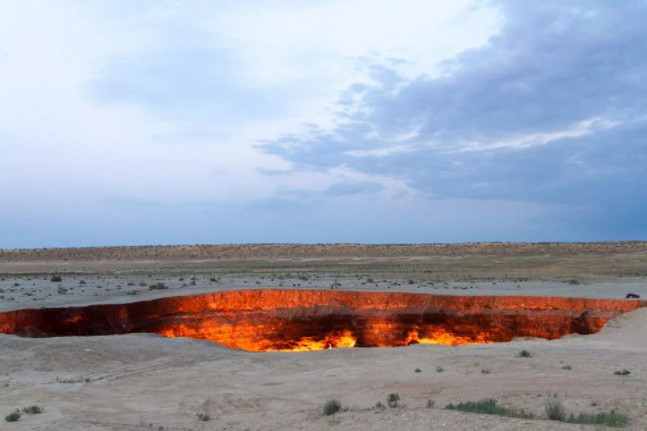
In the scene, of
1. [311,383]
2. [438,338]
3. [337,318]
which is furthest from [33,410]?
[438,338]

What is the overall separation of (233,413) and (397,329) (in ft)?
54.7

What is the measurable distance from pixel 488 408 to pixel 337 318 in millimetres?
17947

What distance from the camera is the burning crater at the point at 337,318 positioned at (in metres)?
22.6

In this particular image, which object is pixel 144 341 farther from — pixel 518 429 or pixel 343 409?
pixel 518 429

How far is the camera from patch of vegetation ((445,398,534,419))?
7.91 m

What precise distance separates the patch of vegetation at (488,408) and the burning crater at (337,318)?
1509cm

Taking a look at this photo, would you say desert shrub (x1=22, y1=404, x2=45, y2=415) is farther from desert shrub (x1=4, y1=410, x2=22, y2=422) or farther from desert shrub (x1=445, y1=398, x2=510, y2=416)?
desert shrub (x1=445, y1=398, x2=510, y2=416)

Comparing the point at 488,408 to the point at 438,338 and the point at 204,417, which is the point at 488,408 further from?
the point at 438,338

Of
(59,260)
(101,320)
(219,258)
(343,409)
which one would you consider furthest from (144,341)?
(59,260)

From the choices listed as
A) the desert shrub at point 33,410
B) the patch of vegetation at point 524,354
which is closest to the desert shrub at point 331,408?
the desert shrub at point 33,410

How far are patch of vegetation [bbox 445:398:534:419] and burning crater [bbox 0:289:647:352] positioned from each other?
15086 millimetres

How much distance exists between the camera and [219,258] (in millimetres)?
89438

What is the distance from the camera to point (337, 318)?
26.0 metres

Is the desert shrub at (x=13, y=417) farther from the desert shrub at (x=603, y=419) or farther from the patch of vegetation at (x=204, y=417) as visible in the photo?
the desert shrub at (x=603, y=419)
